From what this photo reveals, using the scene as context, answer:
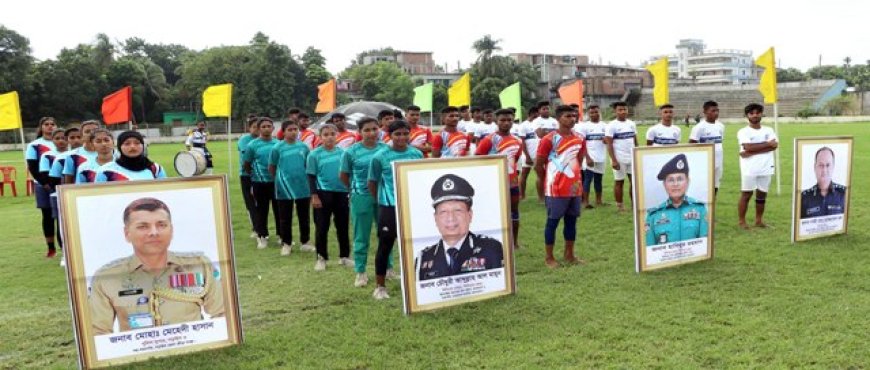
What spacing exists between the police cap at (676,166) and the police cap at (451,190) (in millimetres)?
2206

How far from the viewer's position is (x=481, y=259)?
5441mm

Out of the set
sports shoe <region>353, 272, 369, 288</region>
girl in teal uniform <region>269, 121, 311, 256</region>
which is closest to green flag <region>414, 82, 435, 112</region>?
girl in teal uniform <region>269, 121, 311, 256</region>

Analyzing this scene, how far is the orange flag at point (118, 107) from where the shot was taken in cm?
1100

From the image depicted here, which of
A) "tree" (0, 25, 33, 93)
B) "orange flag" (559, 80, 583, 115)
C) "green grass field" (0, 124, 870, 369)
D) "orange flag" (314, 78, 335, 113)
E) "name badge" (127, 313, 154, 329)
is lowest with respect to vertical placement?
"green grass field" (0, 124, 870, 369)

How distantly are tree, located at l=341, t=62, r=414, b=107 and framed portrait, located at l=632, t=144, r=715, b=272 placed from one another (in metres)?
59.4

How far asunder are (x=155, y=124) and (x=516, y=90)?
2009 inches

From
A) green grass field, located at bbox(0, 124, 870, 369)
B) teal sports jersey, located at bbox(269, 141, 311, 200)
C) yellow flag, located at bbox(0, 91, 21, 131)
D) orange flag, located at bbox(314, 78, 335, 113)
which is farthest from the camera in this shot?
orange flag, located at bbox(314, 78, 335, 113)

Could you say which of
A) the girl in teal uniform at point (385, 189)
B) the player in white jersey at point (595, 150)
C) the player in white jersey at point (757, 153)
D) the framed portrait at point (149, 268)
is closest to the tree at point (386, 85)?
the player in white jersey at point (595, 150)

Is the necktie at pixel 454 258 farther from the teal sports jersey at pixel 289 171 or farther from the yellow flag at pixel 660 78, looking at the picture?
the yellow flag at pixel 660 78

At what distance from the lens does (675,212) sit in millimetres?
6492

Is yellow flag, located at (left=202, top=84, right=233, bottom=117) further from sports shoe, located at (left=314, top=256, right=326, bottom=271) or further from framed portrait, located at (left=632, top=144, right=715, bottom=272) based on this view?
framed portrait, located at (left=632, top=144, right=715, bottom=272)

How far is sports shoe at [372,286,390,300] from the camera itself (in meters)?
5.74

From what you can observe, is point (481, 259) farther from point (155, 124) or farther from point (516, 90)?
point (155, 124)

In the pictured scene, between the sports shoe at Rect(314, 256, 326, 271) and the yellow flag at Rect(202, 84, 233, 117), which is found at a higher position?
the yellow flag at Rect(202, 84, 233, 117)
